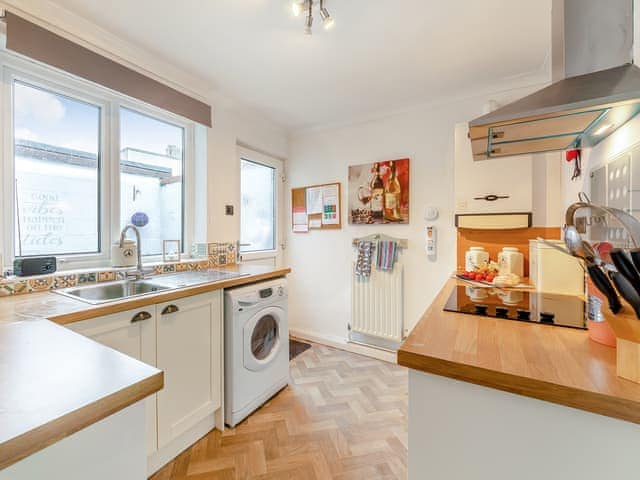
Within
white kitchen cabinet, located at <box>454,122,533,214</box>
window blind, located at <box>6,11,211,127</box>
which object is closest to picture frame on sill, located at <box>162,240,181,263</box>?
window blind, located at <box>6,11,211,127</box>

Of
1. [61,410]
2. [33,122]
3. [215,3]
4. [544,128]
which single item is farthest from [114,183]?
[544,128]

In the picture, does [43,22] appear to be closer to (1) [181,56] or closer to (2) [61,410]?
(1) [181,56]

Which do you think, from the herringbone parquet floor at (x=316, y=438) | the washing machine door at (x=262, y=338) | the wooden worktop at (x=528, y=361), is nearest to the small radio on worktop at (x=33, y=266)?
the washing machine door at (x=262, y=338)

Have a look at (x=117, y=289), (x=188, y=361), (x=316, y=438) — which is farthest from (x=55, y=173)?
(x=316, y=438)

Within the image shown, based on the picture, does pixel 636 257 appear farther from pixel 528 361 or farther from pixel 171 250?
pixel 171 250

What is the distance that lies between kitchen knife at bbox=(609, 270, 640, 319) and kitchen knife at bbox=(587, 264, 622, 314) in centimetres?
4

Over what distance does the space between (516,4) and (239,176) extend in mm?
2181

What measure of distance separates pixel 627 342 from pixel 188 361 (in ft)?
5.39

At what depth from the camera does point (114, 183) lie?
181 cm

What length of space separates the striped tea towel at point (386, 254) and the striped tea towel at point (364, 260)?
9 centimetres

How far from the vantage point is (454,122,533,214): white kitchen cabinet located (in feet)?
6.12

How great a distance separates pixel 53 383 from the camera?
0.54m

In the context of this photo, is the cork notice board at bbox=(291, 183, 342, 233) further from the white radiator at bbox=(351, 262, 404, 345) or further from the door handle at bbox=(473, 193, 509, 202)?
the door handle at bbox=(473, 193, 509, 202)

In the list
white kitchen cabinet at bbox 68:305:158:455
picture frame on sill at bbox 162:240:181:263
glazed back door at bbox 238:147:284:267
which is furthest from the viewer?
glazed back door at bbox 238:147:284:267
